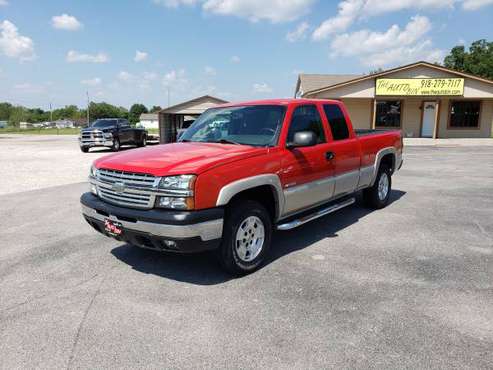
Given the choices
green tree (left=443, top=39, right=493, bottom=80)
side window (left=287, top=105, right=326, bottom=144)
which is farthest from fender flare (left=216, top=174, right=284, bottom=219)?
green tree (left=443, top=39, right=493, bottom=80)

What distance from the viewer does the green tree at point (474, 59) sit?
60213mm

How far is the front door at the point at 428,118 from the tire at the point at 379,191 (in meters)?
22.2

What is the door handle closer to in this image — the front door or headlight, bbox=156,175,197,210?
headlight, bbox=156,175,197,210

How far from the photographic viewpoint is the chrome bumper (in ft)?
11.5

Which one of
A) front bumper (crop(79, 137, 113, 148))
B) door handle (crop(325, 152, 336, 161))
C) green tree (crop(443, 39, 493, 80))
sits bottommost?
front bumper (crop(79, 137, 113, 148))

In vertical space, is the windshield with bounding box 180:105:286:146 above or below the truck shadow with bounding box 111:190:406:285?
above

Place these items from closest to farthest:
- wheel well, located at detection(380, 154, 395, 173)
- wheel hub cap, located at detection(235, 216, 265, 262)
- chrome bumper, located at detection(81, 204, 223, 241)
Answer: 1. chrome bumper, located at detection(81, 204, 223, 241)
2. wheel hub cap, located at detection(235, 216, 265, 262)
3. wheel well, located at detection(380, 154, 395, 173)

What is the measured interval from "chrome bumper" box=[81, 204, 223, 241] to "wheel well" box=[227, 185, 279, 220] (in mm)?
514

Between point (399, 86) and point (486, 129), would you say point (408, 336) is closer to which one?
point (399, 86)

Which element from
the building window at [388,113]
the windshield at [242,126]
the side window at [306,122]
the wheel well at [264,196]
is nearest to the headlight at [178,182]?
the wheel well at [264,196]

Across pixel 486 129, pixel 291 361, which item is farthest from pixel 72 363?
pixel 486 129

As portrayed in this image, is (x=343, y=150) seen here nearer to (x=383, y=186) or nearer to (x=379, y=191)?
(x=379, y=191)

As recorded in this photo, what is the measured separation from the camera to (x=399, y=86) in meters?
24.7

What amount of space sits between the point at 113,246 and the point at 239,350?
288cm
